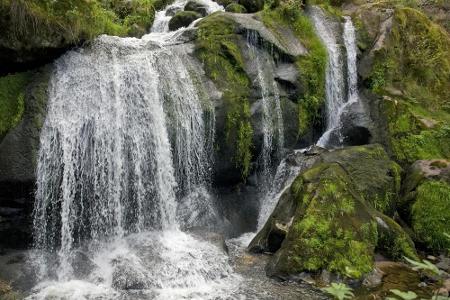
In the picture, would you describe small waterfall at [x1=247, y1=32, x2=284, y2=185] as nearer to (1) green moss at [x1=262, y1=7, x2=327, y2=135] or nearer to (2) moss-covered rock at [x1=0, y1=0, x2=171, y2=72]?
(1) green moss at [x1=262, y1=7, x2=327, y2=135]

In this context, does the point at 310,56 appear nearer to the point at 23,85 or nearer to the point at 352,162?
the point at 352,162

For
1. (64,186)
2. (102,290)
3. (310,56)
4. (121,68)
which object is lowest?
(102,290)

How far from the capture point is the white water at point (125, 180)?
7.82m

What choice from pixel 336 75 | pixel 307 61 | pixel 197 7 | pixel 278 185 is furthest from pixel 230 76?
pixel 197 7

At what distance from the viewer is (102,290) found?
7.38 metres

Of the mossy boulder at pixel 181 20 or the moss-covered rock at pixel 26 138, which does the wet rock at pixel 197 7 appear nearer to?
the mossy boulder at pixel 181 20

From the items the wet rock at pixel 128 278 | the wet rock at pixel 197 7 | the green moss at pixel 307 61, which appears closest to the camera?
the wet rock at pixel 128 278

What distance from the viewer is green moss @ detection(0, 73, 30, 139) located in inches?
331

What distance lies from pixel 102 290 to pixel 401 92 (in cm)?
1025

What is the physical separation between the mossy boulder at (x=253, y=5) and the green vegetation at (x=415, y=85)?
411 cm

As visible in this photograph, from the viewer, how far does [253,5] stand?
586 inches

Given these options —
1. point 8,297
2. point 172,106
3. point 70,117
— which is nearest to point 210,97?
point 172,106

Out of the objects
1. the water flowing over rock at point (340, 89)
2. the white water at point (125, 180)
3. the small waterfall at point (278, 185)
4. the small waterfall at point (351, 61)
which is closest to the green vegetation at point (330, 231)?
the white water at point (125, 180)

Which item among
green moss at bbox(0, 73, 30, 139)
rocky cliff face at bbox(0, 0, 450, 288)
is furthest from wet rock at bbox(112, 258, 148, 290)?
green moss at bbox(0, 73, 30, 139)
